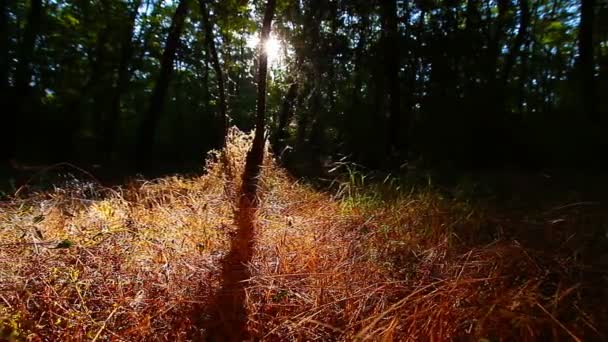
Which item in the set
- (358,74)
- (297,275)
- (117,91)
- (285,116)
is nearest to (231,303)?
(297,275)

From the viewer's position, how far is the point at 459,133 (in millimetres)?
8742

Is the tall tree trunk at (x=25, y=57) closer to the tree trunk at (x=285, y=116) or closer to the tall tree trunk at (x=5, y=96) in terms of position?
the tall tree trunk at (x=5, y=96)

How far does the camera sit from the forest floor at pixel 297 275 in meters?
1.75

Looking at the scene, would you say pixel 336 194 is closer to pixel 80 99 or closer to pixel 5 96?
pixel 5 96

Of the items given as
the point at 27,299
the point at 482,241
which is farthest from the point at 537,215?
the point at 27,299

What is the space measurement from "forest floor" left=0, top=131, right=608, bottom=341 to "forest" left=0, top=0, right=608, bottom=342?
0.01 meters

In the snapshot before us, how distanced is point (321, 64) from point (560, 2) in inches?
340

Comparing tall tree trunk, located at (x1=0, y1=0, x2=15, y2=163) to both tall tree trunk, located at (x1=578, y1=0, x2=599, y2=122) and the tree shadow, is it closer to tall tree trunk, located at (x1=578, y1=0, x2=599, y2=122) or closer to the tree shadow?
the tree shadow

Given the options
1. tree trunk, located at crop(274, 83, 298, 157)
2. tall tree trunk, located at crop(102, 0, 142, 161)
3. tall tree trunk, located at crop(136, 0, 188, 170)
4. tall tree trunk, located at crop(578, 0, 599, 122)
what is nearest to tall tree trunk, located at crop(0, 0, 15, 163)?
tall tree trunk, located at crop(136, 0, 188, 170)

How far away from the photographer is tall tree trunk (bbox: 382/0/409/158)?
9.53 metres

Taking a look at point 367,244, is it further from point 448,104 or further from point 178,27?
point 178,27

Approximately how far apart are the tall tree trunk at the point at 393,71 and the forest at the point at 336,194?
0.05 m

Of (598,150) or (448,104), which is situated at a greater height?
(448,104)

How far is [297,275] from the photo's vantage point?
2.27 metres
